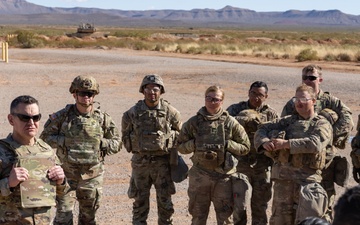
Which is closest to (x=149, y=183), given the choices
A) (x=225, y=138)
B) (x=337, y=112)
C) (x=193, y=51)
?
(x=225, y=138)

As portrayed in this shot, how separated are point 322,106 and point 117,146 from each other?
247cm

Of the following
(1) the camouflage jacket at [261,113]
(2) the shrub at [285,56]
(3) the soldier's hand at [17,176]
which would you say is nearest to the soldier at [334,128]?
(1) the camouflage jacket at [261,113]

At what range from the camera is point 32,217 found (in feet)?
14.4

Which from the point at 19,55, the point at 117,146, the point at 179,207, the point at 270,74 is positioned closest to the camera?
the point at 117,146

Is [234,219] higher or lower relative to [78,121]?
lower

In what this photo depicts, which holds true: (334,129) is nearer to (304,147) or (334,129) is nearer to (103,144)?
(304,147)

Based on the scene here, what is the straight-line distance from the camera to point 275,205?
5.92 metres

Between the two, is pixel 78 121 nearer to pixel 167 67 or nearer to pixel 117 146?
pixel 117 146

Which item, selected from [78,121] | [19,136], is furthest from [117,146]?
[19,136]

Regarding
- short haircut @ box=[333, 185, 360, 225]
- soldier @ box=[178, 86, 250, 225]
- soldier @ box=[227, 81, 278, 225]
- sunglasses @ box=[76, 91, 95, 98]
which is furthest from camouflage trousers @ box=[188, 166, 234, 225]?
short haircut @ box=[333, 185, 360, 225]

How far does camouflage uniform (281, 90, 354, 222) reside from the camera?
6410 millimetres

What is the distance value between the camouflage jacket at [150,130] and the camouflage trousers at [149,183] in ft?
0.38

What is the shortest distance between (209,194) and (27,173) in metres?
2.54

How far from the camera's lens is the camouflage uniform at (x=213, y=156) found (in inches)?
241
